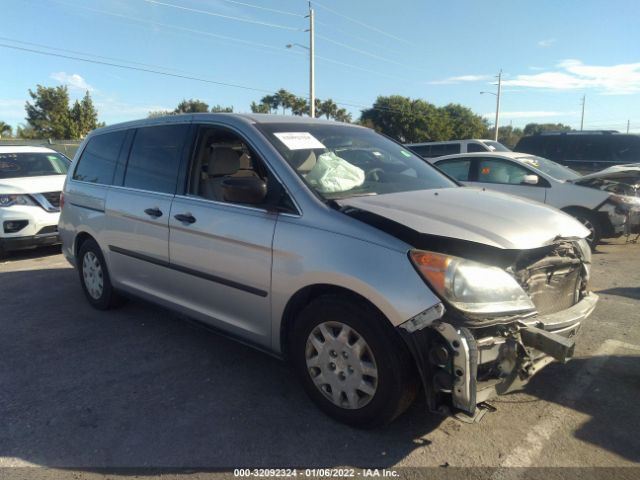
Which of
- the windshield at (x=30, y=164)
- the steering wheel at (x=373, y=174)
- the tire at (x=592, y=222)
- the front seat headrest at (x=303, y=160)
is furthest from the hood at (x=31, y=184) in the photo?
the tire at (x=592, y=222)

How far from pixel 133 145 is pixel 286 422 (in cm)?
293

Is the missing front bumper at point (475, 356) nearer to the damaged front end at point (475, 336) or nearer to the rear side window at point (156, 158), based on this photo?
the damaged front end at point (475, 336)

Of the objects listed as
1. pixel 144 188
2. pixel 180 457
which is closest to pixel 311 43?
pixel 144 188

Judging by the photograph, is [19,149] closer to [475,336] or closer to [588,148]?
[475,336]

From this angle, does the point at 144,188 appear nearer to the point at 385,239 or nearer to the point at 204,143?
the point at 204,143

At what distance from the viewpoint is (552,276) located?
9.77 ft

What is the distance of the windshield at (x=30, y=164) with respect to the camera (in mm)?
8641

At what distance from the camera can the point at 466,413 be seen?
96.0 inches

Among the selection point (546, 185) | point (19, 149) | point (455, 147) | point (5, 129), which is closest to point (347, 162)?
point (546, 185)

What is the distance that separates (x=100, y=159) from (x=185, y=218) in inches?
75.4

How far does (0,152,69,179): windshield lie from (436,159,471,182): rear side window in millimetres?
7054

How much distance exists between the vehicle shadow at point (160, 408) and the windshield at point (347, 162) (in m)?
1.42

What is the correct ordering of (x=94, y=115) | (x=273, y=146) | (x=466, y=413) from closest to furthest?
(x=466, y=413) < (x=273, y=146) < (x=94, y=115)

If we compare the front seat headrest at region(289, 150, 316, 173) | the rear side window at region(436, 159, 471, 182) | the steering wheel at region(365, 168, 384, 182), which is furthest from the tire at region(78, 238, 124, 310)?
the rear side window at region(436, 159, 471, 182)
